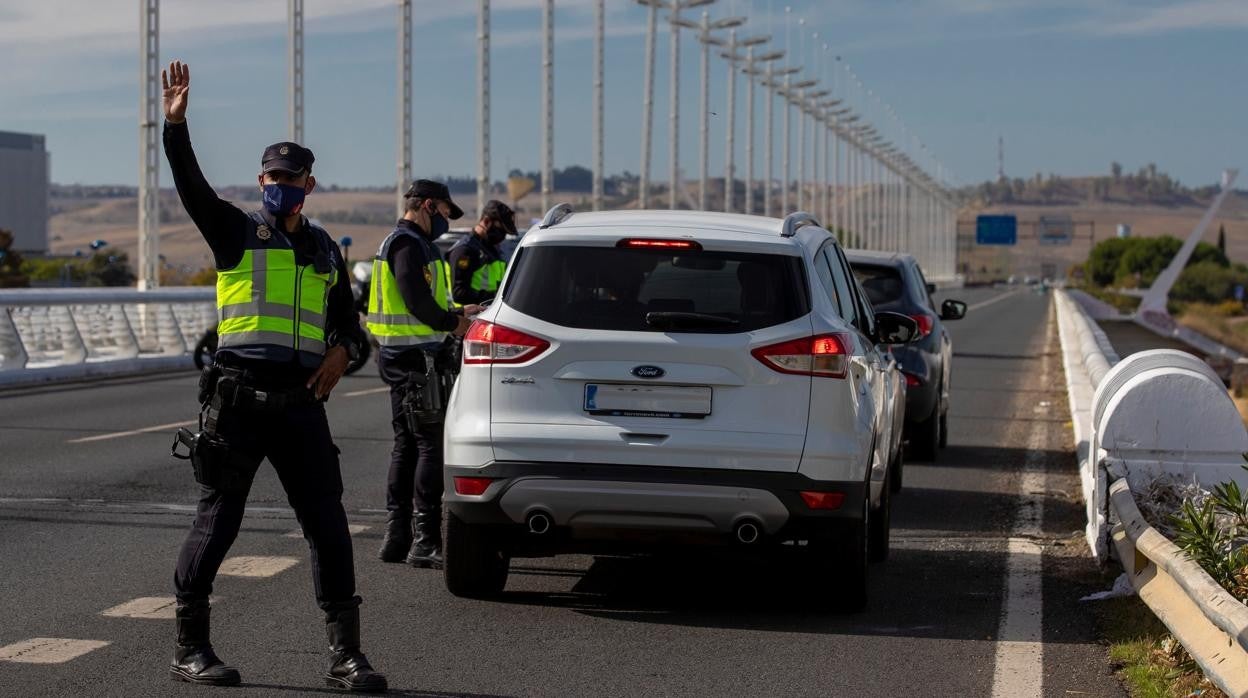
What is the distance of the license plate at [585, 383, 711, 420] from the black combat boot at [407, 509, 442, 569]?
184 centimetres

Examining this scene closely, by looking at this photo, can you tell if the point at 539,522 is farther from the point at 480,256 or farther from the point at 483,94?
the point at 483,94

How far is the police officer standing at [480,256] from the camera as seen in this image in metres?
11.2

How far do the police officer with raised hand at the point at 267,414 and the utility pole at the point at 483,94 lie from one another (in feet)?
155

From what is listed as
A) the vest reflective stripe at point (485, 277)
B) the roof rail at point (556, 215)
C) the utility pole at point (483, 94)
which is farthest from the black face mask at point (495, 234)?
the utility pole at point (483, 94)

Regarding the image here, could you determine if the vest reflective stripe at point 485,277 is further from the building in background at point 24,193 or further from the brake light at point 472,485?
the building in background at point 24,193

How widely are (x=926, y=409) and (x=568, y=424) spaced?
23.7ft

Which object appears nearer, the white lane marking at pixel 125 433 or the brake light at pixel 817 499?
the brake light at pixel 817 499

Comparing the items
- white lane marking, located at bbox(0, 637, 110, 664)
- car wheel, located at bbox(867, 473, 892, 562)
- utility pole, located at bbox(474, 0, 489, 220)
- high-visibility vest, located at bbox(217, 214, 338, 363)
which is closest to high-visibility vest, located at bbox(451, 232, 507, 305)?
car wheel, located at bbox(867, 473, 892, 562)

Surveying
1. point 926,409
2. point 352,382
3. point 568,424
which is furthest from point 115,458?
point 352,382

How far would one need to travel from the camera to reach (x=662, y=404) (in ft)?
25.9

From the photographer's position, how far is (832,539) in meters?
8.02

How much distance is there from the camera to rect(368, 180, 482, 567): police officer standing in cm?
923

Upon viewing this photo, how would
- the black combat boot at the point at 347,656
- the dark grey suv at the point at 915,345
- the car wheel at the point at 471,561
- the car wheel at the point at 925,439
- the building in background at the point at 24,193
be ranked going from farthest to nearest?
the building in background at the point at 24,193 → the car wheel at the point at 925,439 → the dark grey suv at the point at 915,345 → the car wheel at the point at 471,561 → the black combat boot at the point at 347,656

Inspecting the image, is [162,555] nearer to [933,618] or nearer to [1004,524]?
[933,618]
